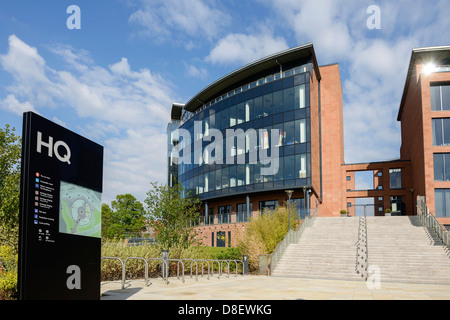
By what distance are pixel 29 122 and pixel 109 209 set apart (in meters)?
68.2

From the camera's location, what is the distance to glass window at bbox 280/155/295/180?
127ft

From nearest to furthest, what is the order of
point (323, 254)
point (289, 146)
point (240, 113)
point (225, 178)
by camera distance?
1. point (323, 254)
2. point (289, 146)
3. point (240, 113)
4. point (225, 178)

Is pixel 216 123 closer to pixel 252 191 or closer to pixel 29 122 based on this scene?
pixel 252 191

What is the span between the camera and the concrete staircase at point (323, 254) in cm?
2156

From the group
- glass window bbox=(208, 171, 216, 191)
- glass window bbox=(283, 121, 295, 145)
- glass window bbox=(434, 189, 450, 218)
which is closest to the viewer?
glass window bbox=(434, 189, 450, 218)

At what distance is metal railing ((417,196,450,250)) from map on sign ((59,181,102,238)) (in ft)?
67.4

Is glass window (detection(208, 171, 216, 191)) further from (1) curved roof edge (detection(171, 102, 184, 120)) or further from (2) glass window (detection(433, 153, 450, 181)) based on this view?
(1) curved roof edge (detection(171, 102, 184, 120))

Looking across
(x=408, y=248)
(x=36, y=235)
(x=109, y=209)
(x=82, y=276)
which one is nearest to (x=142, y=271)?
(x=82, y=276)

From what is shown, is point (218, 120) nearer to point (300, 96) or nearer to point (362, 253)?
point (300, 96)

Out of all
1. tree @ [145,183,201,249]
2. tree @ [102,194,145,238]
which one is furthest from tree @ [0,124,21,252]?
tree @ [102,194,145,238]

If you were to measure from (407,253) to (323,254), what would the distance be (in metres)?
4.44

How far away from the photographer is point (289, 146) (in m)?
39.1

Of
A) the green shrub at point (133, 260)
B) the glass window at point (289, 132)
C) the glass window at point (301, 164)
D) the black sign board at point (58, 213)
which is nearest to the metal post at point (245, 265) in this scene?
the green shrub at point (133, 260)

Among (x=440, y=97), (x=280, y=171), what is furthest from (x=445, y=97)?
(x=280, y=171)
